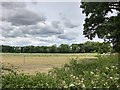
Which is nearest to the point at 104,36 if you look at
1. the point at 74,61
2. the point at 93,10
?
the point at 93,10

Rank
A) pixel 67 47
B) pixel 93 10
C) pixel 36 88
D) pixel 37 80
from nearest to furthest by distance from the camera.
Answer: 1. pixel 36 88
2. pixel 37 80
3. pixel 67 47
4. pixel 93 10

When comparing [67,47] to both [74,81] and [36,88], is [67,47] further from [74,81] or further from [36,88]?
[36,88]

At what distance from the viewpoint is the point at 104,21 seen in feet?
48.4

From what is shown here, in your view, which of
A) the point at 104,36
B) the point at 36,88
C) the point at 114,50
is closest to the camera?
the point at 36,88

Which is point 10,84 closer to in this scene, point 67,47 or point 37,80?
point 37,80

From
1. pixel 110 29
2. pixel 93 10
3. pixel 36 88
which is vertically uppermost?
pixel 93 10

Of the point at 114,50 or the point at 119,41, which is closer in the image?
the point at 114,50

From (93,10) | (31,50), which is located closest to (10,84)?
(31,50)

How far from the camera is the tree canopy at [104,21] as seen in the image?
1281 centimetres

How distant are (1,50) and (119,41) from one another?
7902mm

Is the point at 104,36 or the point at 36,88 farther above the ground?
→ the point at 104,36

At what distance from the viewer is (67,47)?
875cm

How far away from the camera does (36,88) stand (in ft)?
18.5

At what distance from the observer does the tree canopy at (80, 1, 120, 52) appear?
42.0 feet
